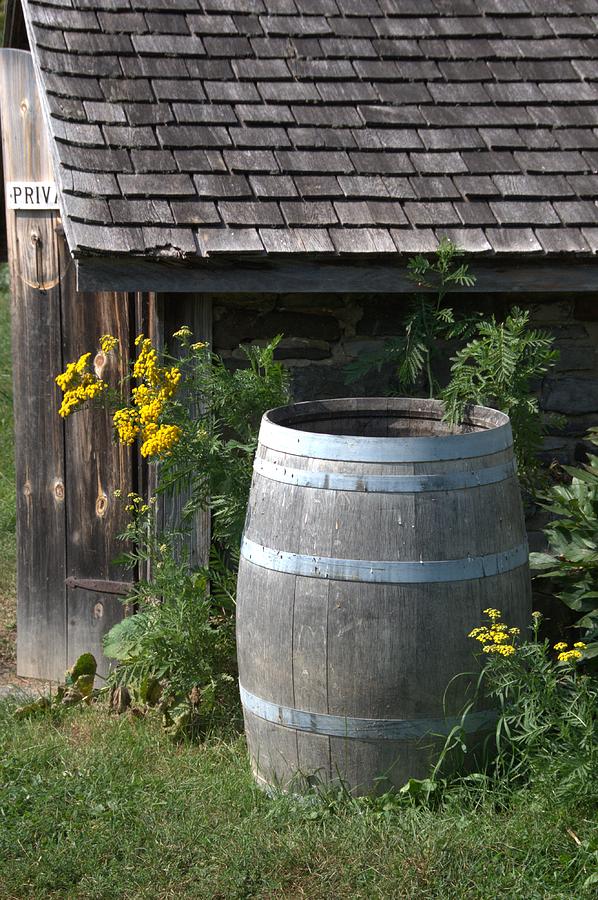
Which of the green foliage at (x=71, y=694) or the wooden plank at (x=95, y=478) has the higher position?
the wooden plank at (x=95, y=478)

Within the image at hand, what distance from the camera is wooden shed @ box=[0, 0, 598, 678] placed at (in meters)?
4.43

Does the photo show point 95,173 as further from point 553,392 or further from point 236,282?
point 553,392

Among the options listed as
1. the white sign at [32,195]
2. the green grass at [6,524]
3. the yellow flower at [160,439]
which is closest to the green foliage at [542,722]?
the yellow flower at [160,439]

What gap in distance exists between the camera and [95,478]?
199 inches

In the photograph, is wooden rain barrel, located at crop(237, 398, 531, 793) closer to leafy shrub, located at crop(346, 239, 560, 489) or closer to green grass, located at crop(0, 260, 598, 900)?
green grass, located at crop(0, 260, 598, 900)

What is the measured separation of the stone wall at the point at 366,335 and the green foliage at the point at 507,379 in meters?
0.48

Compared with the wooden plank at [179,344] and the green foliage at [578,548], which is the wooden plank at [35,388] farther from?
the green foliage at [578,548]

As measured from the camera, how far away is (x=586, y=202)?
15.4 feet

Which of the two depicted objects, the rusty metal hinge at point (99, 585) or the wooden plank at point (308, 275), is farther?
the rusty metal hinge at point (99, 585)

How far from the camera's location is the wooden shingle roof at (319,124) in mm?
4406

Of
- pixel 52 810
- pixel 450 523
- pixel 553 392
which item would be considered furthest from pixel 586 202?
pixel 52 810

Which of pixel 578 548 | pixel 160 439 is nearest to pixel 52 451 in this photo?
pixel 160 439

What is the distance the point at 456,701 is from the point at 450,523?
60cm

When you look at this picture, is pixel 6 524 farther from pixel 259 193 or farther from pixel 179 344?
pixel 259 193
